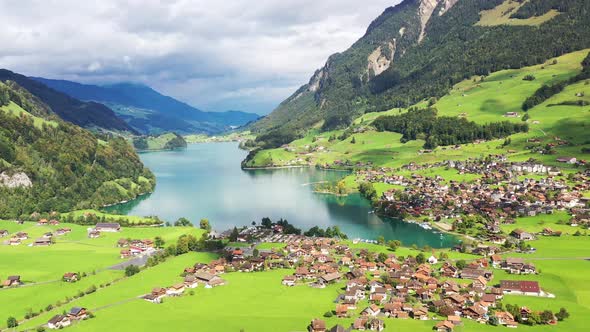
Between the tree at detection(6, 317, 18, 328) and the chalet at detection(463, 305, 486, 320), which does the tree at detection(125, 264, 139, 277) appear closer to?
the tree at detection(6, 317, 18, 328)

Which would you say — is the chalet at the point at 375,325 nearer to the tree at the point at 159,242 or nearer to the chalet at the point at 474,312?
the chalet at the point at 474,312

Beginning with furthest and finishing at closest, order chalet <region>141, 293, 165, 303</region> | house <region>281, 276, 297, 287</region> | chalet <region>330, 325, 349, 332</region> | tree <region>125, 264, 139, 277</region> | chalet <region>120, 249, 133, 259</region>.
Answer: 1. chalet <region>120, 249, 133, 259</region>
2. tree <region>125, 264, 139, 277</region>
3. house <region>281, 276, 297, 287</region>
4. chalet <region>141, 293, 165, 303</region>
5. chalet <region>330, 325, 349, 332</region>

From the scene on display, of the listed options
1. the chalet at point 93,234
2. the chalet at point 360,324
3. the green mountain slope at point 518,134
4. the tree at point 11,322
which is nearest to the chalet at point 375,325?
the chalet at point 360,324

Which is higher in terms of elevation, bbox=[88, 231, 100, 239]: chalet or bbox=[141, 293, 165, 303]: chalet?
bbox=[88, 231, 100, 239]: chalet

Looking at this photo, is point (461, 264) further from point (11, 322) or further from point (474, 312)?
point (11, 322)

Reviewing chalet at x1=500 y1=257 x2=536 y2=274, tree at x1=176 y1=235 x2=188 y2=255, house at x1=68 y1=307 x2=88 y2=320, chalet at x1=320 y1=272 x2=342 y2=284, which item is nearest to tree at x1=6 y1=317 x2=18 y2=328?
house at x1=68 y1=307 x2=88 y2=320
